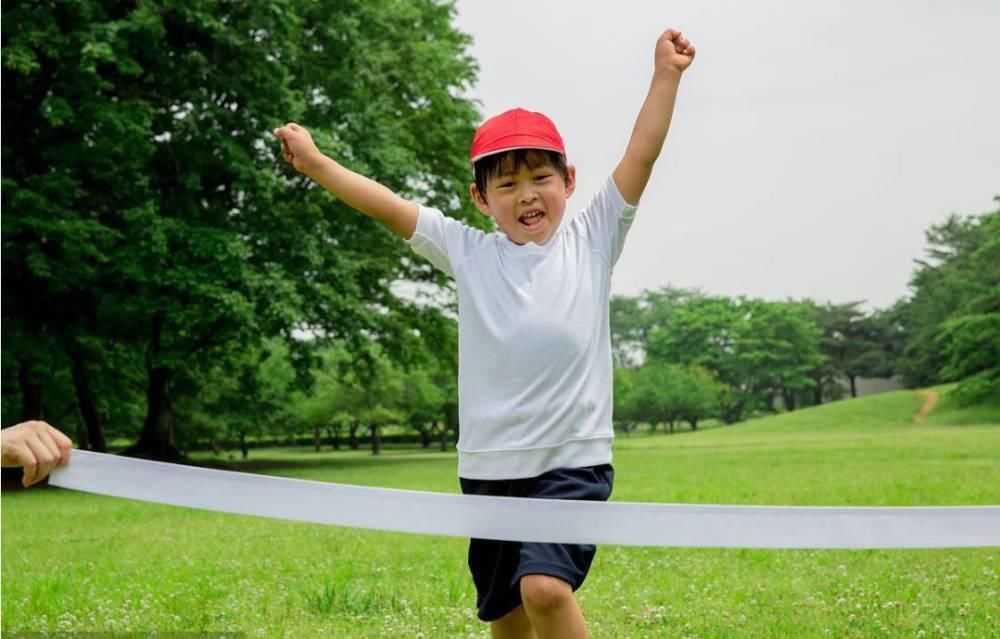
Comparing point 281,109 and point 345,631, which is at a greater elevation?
point 281,109

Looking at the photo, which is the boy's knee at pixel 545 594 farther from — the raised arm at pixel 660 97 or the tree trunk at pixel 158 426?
the tree trunk at pixel 158 426

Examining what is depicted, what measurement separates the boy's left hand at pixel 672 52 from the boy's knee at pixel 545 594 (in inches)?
62.9

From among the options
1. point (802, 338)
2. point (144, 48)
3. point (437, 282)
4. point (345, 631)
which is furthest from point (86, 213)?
point (802, 338)

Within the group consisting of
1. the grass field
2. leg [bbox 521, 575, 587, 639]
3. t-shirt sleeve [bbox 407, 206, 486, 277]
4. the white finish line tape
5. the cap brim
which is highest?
the cap brim

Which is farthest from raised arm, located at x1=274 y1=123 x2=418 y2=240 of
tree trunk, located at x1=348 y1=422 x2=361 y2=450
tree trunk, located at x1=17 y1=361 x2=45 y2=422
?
tree trunk, located at x1=348 y1=422 x2=361 y2=450

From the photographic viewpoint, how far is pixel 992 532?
8.86 feet

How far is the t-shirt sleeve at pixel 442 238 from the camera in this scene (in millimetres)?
3760

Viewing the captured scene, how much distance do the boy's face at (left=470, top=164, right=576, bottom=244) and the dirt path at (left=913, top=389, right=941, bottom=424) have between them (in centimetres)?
6100

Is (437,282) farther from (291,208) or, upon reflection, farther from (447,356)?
(291,208)

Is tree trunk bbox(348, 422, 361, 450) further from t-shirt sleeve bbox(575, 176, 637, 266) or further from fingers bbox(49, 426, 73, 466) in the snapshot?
fingers bbox(49, 426, 73, 466)

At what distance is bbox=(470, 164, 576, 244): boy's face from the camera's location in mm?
3564

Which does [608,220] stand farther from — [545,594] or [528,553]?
[545,594]

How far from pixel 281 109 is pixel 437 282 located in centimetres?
776

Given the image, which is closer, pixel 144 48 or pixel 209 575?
pixel 209 575
